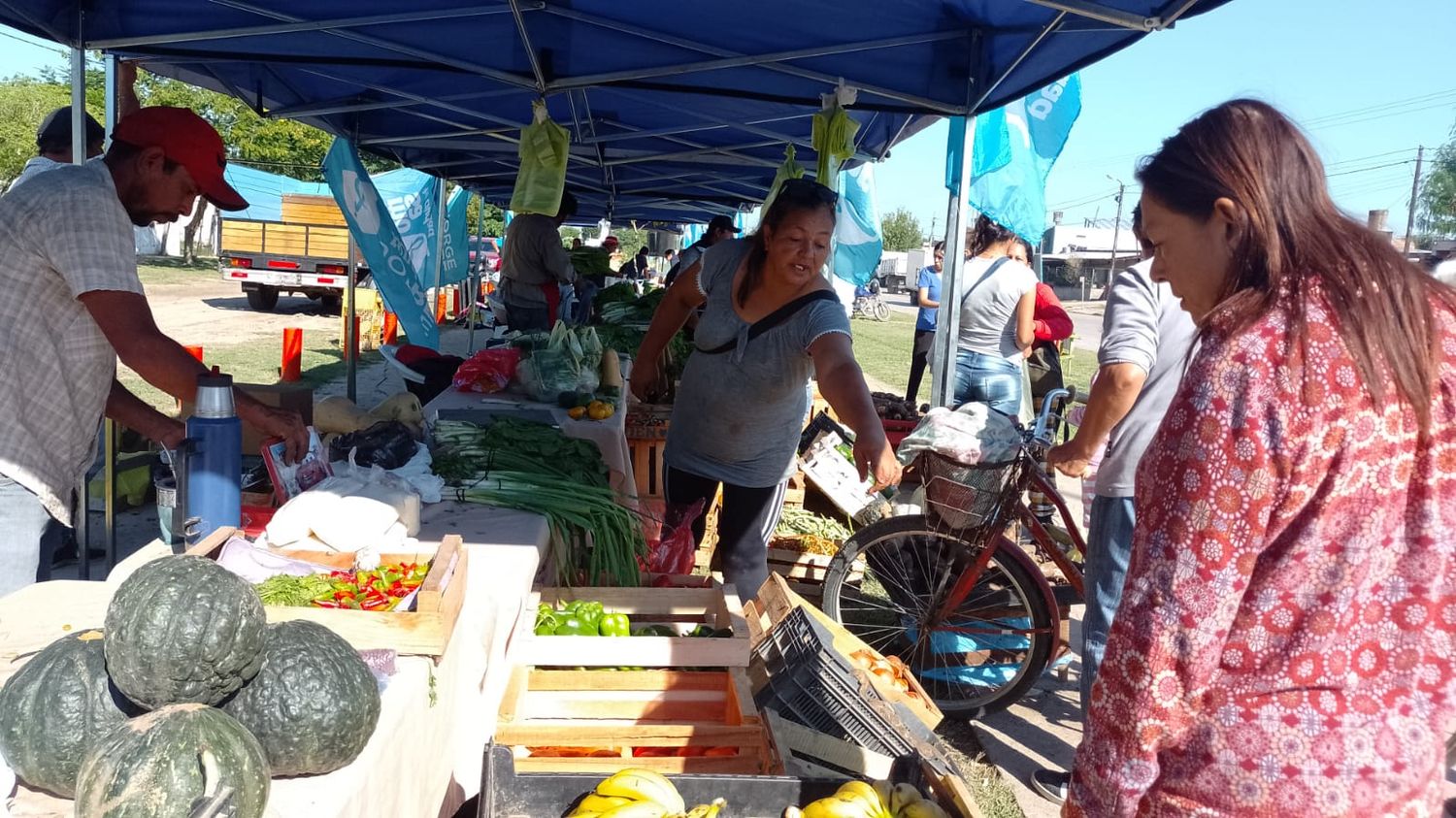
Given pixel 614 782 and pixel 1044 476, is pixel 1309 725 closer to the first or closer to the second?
pixel 614 782

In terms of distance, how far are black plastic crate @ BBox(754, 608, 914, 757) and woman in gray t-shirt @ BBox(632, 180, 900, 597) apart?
0.58 meters

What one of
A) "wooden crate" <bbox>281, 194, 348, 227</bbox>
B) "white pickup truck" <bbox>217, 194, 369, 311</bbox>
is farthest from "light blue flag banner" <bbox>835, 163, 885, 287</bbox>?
"wooden crate" <bbox>281, 194, 348, 227</bbox>

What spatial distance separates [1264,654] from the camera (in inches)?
54.8

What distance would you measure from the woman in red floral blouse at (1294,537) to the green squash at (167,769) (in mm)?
1228

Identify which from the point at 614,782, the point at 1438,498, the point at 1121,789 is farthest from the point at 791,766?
the point at 1438,498

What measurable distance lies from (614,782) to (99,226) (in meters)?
1.85

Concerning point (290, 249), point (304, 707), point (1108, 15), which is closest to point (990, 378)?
point (1108, 15)

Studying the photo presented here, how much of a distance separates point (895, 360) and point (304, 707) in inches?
838

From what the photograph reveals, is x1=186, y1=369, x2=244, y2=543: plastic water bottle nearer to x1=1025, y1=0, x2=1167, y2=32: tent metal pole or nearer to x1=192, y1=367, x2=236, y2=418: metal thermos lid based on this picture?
x1=192, y1=367, x2=236, y2=418: metal thermos lid

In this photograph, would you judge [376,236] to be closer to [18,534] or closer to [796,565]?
[796,565]

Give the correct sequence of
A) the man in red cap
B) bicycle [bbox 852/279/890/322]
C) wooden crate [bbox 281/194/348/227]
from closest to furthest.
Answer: the man in red cap → wooden crate [bbox 281/194/348/227] → bicycle [bbox 852/279/890/322]

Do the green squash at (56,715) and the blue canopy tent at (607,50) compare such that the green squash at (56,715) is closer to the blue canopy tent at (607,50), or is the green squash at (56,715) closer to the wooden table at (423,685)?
the wooden table at (423,685)

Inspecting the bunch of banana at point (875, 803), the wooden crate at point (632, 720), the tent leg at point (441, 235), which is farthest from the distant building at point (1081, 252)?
the bunch of banana at point (875, 803)

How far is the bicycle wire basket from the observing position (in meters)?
4.38
